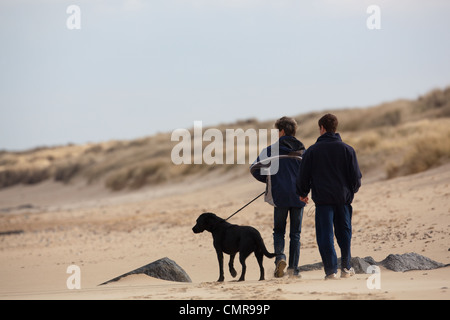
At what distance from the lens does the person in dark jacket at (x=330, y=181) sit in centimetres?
732

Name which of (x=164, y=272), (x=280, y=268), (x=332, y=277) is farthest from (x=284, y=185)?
(x=164, y=272)

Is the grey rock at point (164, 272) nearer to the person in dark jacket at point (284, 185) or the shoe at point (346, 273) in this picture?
the person in dark jacket at point (284, 185)

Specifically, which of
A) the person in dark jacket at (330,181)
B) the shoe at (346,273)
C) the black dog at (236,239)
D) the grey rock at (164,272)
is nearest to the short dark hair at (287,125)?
the person in dark jacket at (330,181)

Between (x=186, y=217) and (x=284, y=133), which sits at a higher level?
(x=284, y=133)

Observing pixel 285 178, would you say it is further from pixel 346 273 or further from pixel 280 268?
pixel 346 273

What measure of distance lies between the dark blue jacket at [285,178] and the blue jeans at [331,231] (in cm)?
40

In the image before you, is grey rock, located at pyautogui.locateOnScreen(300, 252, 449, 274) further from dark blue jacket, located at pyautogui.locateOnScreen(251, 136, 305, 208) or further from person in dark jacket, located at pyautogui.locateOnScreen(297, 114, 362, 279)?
dark blue jacket, located at pyautogui.locateOnScreen(251, 136, 305, 208)

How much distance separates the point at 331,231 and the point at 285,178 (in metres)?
0.82

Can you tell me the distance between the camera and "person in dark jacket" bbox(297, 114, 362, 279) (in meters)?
7.32

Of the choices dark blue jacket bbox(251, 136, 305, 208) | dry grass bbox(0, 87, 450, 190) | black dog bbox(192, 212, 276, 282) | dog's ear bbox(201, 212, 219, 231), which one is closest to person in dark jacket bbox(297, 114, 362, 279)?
dark blue jacket bbox(251, 136, 305, 208)

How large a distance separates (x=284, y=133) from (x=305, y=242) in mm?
4174

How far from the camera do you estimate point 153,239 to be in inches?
558
